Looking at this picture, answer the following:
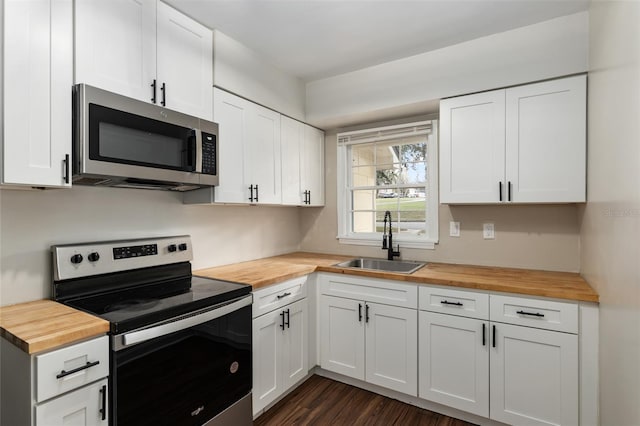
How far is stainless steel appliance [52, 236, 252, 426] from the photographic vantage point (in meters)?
1.38

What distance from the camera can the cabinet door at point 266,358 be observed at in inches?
82.4

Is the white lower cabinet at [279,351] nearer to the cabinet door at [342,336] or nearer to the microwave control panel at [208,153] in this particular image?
the cabinet door at [342,336]

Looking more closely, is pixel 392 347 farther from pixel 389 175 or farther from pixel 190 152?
pixel 190 152

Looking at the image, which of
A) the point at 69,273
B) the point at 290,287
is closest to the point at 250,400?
the point at 290,287

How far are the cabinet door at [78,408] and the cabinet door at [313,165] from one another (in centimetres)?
216

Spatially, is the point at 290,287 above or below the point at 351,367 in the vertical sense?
above

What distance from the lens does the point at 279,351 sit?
7.54 feet

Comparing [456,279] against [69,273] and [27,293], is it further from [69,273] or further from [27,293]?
[27,293]

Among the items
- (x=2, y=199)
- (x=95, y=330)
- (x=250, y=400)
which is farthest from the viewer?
(x=250, y=400)

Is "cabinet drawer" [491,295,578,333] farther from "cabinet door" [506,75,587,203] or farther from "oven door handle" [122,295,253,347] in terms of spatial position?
"oven door handle" [122,295,253,347]

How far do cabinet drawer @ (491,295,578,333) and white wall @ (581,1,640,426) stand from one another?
152 mm

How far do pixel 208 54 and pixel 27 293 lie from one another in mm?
1665

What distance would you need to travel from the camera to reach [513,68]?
2.26 meters

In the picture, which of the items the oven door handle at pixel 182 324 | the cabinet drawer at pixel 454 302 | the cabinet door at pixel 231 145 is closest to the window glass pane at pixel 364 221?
the cabinet drawer at pixel 454 302
